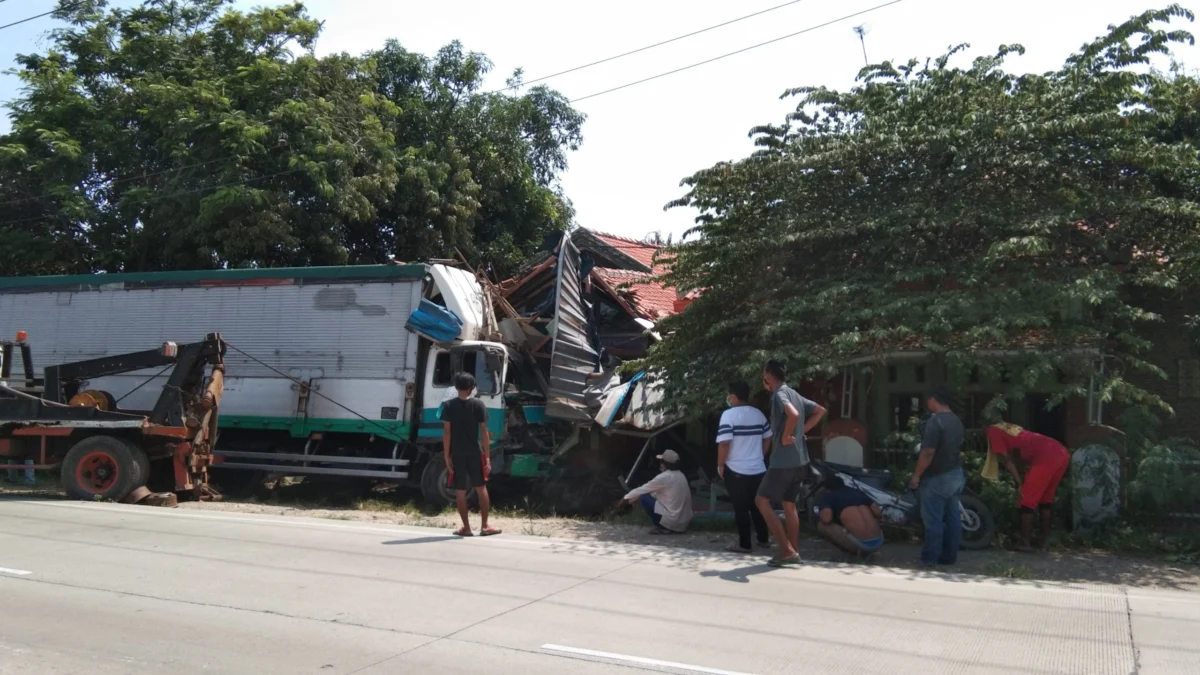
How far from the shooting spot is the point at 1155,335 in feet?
38.9

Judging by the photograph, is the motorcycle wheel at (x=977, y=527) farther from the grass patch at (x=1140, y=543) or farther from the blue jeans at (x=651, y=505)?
the blue jeans at (x=651, y=505)

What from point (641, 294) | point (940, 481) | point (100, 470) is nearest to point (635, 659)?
point (940, 481)

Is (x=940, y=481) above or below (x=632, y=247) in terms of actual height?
below

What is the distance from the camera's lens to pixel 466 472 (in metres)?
10.1

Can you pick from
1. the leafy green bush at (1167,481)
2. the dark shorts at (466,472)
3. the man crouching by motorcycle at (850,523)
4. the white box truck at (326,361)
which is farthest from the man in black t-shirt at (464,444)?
the leafy green bush at (1167,481)

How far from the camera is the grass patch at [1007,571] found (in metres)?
8.41

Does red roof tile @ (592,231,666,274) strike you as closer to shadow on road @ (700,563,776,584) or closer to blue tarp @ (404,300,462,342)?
blue tarp @ (404,300,462,342)

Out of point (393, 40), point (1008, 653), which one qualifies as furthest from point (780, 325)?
point (393, 40)

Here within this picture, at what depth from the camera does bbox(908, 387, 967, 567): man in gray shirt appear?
8586 mm

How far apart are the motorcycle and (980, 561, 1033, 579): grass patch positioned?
926 mm

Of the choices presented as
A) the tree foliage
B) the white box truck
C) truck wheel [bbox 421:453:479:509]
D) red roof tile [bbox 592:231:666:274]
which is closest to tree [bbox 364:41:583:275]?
the tree foliage

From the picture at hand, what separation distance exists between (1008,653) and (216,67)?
20.7 meters

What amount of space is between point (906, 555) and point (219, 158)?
52.1 feet

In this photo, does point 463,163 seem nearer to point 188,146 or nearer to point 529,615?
point 188,146
